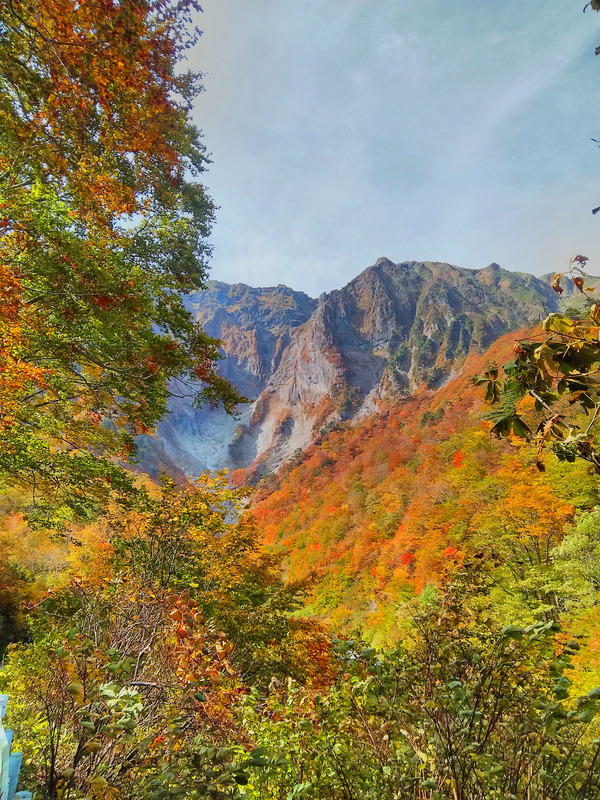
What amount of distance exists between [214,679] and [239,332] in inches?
5634

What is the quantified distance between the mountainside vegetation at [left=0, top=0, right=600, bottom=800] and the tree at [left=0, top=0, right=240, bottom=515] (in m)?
0.04

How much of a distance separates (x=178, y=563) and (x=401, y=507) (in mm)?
27524

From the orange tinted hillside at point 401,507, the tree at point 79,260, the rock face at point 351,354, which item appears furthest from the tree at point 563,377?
the rock face at point 351,354

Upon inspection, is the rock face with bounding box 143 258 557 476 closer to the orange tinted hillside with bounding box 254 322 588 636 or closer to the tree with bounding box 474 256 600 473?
the orange tinted hillside with bounding box 254 322 588 636

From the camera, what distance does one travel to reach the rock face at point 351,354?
85375 mm

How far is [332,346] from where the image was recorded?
101 meters

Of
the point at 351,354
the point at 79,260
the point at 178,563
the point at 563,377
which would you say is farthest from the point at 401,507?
the point at 351,354

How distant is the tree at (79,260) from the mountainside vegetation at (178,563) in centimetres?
4

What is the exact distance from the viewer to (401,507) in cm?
3136

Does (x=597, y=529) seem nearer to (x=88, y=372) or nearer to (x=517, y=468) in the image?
(x=517, y=468)

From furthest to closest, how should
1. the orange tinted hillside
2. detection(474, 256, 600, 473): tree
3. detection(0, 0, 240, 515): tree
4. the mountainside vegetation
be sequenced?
1. the orange tinted hillside
2. detection(0, 0, 240, 515): tree
3. the mountainside vegetation
4. detection(474, 256, 600, 473): tree

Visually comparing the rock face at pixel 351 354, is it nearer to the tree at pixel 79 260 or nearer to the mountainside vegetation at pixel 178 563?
the mountainside vegetation at pixel 178 563

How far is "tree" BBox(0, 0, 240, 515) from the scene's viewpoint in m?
4.44

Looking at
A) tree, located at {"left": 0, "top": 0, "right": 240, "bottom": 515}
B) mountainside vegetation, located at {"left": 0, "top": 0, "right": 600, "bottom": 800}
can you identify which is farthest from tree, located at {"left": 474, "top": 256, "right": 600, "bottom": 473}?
tree, located at {"left": 0, "top": 0, "right": 240, "bottom": 515}
